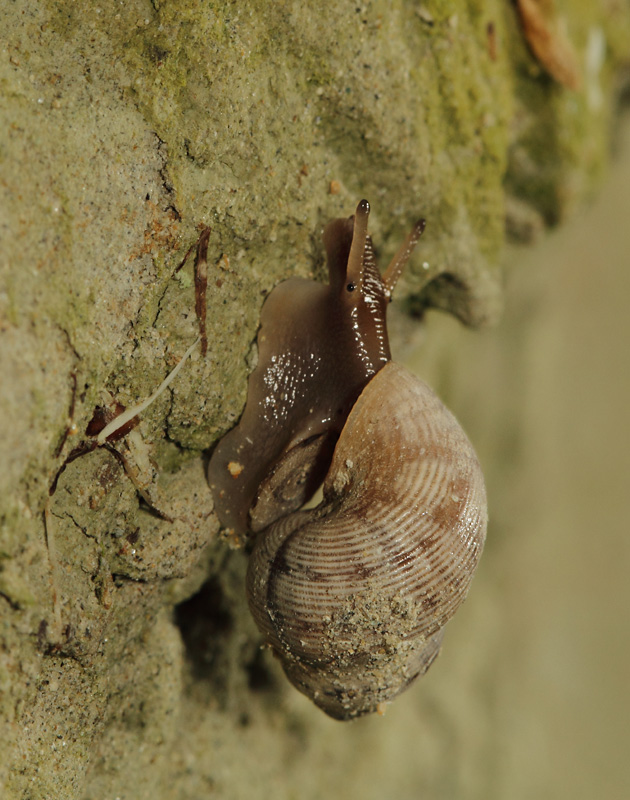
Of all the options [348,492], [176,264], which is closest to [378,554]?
[348,492]

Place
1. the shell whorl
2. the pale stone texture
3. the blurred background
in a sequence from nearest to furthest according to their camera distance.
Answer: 1. the pale stone texture
2. the shell whorl
3. the blurred background

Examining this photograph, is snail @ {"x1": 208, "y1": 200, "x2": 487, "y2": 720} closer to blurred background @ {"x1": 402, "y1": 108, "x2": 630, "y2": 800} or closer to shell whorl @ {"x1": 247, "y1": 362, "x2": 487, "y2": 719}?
shell whorl @ {"x1": 247, "y1": 362, "x2": 487, "y2": 719}

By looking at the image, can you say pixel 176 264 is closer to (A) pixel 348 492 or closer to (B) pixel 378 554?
(A) pixel 348 492

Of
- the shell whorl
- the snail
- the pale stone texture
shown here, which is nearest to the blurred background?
the pale stone texture

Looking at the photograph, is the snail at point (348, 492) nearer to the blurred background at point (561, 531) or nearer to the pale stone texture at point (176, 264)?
the pale stone texture at point (176, 264)

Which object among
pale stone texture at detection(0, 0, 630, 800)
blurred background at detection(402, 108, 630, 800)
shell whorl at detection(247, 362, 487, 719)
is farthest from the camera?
blurred background at detection(402, 108, 630, 800)

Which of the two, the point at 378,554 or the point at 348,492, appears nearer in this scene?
the point at 378,554

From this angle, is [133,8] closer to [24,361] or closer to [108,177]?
[108,177]

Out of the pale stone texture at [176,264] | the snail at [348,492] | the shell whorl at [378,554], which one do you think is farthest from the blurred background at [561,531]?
the shell whorl at [378,554]
